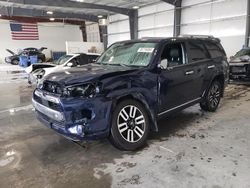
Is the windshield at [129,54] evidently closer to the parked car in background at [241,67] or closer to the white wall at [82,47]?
the parked car in background at [241,67]

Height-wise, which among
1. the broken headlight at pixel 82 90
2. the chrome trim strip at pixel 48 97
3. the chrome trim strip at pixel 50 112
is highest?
the broken headlight at pixel 82 90

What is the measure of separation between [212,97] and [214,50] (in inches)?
37.7

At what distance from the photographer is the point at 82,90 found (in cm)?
255

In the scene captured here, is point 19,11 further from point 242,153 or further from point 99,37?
point 242,153

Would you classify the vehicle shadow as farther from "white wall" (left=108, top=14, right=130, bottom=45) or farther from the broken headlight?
"white wall" (left=108, top=14, right=130, bottom=45)

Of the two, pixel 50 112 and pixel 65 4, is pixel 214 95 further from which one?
pixel 65 4

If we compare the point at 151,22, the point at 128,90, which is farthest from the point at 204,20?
the point at 128,90

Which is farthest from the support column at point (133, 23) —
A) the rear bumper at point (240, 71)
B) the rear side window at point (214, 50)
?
the rear side window at point (214, 50)

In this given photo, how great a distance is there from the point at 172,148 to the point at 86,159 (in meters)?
1.19

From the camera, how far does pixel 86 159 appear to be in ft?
9.29

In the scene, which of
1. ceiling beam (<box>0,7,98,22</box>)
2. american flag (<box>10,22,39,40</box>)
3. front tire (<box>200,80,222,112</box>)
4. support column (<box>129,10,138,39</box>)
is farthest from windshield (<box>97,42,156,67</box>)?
american flag (<box>10,22,39,40</box>)

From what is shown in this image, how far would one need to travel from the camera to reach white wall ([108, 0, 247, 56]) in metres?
10.8

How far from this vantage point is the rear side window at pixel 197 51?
382 cm

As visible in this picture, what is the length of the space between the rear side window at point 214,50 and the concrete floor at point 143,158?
128cm
